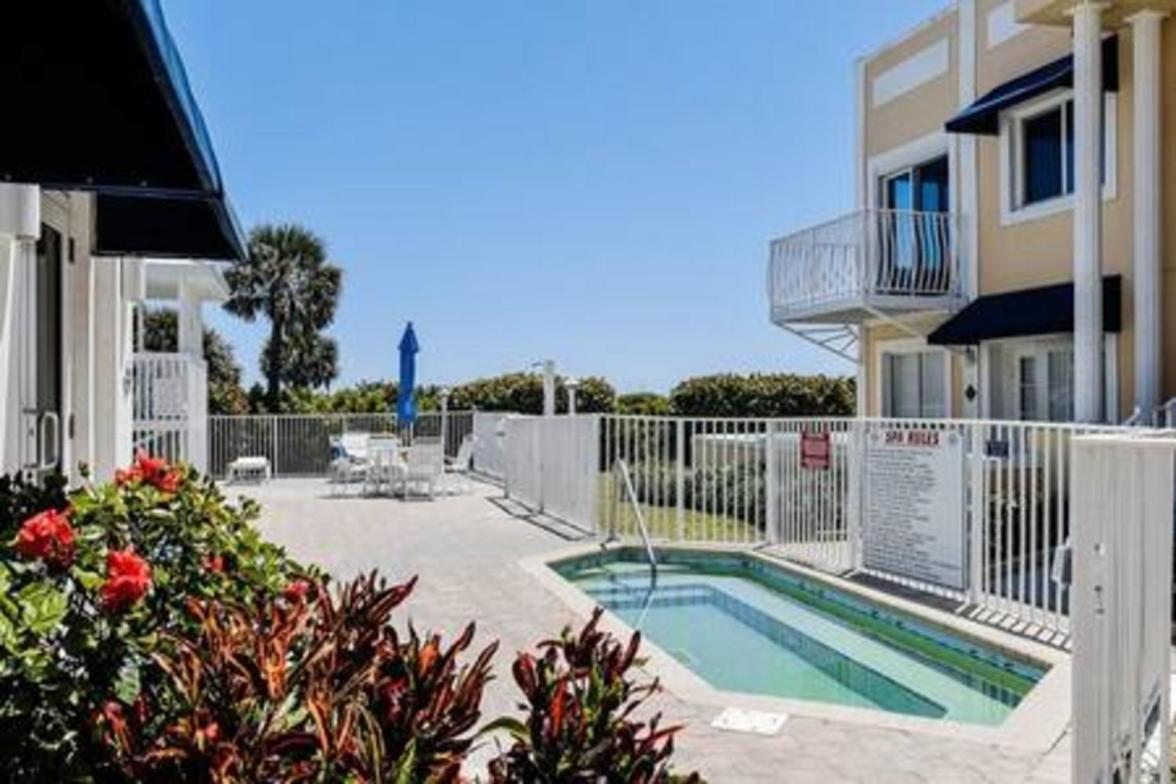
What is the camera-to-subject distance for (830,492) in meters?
12.3

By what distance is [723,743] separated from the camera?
5.85 m

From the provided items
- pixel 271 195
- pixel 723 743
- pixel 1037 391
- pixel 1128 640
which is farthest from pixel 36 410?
pixel 271 195

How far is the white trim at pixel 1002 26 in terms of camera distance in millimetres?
16016

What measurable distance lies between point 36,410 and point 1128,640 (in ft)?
22.9

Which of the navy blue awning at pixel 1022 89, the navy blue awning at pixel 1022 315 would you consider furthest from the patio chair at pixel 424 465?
the navy blue awning at pixel 1022 89

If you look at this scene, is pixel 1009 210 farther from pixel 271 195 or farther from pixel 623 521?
pixel 271 195

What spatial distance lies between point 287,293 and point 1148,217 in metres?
32.3

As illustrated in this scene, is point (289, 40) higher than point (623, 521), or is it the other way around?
point (289, 40)

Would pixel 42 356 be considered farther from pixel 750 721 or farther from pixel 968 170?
pixel 968 170

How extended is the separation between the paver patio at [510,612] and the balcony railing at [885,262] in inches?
246

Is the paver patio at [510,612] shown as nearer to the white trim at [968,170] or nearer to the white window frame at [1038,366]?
the white window frame at [1038,366]

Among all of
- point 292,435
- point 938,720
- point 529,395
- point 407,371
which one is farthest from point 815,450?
point 529,395

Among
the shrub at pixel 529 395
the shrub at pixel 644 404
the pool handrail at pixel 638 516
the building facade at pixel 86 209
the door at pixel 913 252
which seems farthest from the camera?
the shrub at pixel 644 404

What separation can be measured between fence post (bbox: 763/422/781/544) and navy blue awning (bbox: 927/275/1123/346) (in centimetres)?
418
